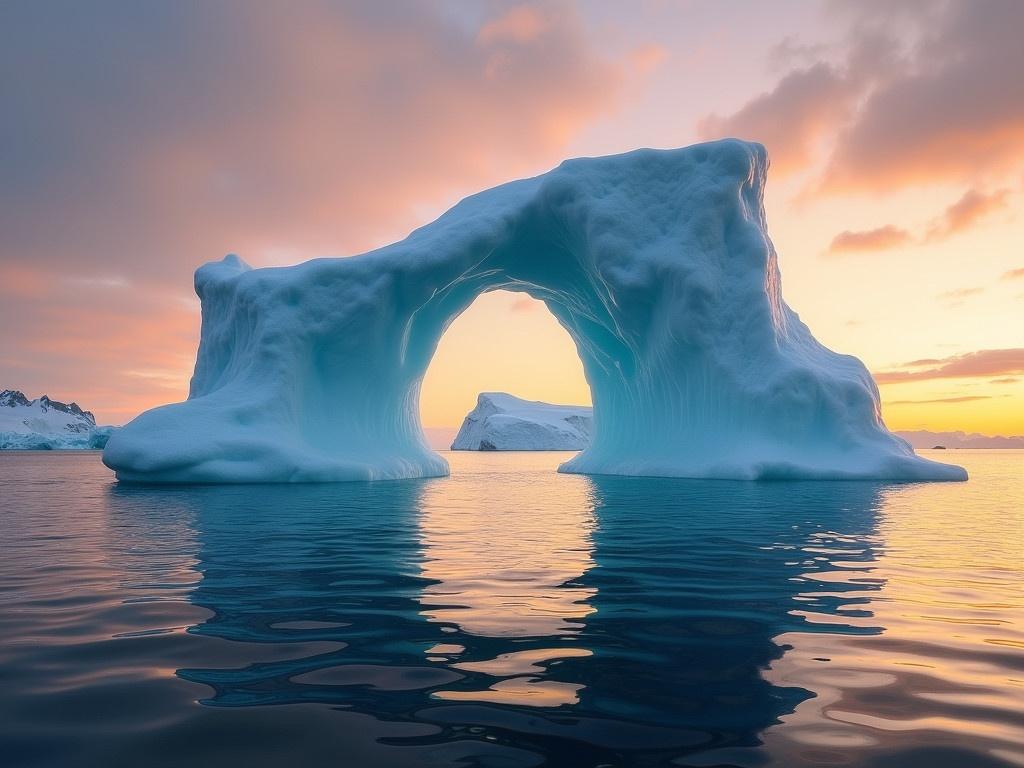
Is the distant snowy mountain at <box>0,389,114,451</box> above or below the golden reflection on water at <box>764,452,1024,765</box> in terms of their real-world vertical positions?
above

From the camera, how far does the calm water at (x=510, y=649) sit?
7.20 ft

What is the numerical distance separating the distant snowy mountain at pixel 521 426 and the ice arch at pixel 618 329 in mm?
50740

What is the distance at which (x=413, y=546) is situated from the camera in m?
6.58

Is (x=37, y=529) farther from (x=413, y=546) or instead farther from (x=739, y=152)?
(x=739, y=152)

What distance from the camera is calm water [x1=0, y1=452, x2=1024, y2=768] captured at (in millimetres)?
2193

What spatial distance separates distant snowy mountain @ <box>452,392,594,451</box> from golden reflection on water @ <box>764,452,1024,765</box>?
64.4 meters

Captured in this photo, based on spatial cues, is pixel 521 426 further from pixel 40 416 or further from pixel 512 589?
pixel 40 416

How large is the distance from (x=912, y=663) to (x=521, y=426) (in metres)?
68.8

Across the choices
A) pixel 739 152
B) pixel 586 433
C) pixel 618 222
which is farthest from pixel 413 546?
pixel 586 433

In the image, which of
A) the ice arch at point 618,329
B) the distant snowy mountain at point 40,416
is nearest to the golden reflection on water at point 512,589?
the ice arch at point 618,329

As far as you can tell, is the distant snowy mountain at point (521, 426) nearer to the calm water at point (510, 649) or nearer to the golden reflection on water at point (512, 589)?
the golden reflection on water at point (512, 589)

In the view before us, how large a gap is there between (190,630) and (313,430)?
14169 mm

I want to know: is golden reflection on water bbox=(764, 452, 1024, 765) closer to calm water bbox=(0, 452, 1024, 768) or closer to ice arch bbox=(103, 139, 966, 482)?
calm water bbox=(0, 452, 1024, 768)

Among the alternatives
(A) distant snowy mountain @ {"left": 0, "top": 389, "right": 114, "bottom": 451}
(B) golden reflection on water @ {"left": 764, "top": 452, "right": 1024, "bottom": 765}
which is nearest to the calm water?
(B) golden reflection on water @ {"left": 764, "top": 452, "right": 1024, "bottom": 765}
